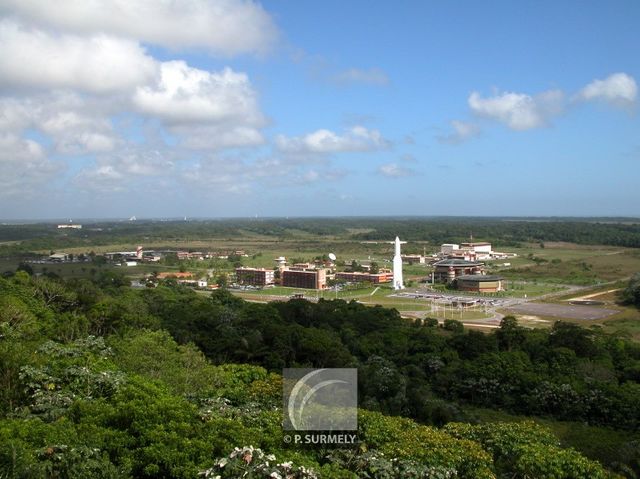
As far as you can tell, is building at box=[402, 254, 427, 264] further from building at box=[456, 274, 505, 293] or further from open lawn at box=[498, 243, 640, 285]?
building at box=[456, 274, 505, 293]

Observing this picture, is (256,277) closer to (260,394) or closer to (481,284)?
(481,284)

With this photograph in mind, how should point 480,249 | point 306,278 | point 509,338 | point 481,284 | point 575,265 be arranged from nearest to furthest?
1. point 509,338
2. point 481,284
3. point 306,278
4. point 575,265
5. point 480,249

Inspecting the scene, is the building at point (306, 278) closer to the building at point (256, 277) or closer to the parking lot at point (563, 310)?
the building at point (256, 277)

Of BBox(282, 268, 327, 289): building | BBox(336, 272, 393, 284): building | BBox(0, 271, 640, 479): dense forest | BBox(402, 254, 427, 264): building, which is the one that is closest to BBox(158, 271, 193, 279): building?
BBox(282, 268, 327, 289): building

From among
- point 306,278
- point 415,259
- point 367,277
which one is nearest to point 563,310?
point 367,277

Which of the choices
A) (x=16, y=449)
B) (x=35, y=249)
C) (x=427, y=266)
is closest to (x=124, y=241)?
(x=35, y=249)

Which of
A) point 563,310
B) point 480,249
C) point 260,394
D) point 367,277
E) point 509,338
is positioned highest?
point 260,394

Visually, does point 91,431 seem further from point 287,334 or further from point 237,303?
point 237,303
